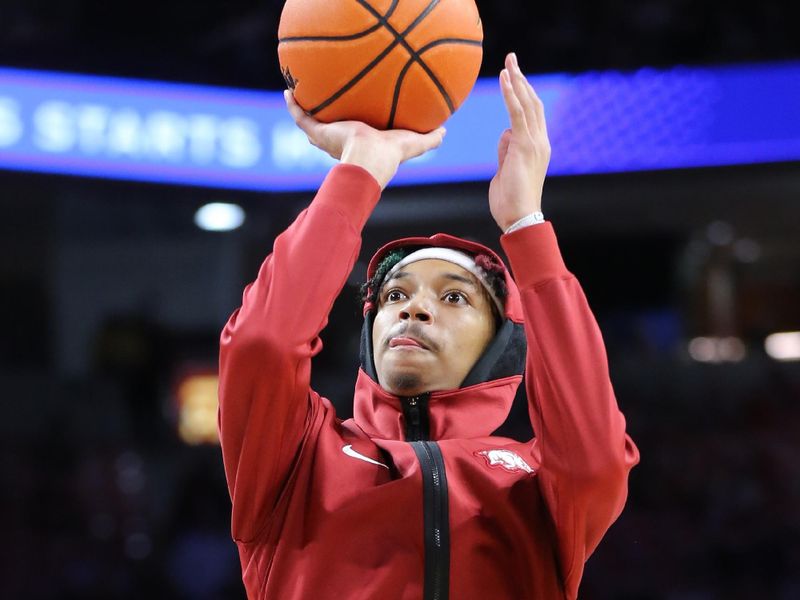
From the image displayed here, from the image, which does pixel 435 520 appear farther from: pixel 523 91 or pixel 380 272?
pixel 523 91

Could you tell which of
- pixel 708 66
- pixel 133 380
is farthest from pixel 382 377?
pixel 133 380

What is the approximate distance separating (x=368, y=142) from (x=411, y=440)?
→ 0.55m

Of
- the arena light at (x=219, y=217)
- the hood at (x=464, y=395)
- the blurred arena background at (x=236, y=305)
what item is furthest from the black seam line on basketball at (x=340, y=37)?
the arena light at (x=219, y=217)

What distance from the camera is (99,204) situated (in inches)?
271

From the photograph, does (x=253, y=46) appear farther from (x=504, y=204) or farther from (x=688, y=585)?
(x=504, y=204)

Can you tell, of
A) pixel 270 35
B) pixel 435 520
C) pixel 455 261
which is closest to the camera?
pixel 435 520

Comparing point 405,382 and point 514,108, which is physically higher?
point 514,108

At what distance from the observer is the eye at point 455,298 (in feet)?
7.14

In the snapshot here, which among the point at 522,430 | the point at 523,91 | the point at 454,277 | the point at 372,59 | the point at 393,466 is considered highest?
the point at 522,430

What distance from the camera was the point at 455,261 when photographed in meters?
2.21

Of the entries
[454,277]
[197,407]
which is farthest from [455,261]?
[197,407]

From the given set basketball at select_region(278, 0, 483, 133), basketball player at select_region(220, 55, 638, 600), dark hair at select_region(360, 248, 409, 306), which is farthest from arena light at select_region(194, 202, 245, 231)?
basketball player at select_region(220, 55, 638, 600)

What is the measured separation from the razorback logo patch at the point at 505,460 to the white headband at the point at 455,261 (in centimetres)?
33

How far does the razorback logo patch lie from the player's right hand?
0.51 metres
